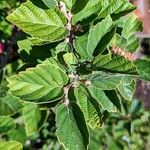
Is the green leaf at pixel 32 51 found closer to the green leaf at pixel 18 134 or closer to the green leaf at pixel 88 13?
the green leaf at pixel 88 13

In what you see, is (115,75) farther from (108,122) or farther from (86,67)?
(108,122)

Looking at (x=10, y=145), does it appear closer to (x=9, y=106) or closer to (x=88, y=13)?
(x=88, y=13)

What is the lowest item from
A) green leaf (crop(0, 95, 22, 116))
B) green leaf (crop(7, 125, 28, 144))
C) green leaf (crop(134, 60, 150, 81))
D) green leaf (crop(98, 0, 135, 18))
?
green leaf (crop(7, 125, 28, 144))

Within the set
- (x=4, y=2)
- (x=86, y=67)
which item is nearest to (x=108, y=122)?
(x=4, y=2)

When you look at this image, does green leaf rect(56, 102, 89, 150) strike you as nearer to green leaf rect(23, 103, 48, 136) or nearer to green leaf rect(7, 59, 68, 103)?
green leaf rect(7, 59, 68, 103)

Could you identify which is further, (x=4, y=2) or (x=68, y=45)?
(x=4, y=2)

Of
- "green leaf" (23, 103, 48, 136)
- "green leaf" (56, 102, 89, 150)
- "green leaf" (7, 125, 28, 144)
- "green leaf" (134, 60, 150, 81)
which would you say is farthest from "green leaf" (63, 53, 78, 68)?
"green leaf" (7, 125, 28, 144)

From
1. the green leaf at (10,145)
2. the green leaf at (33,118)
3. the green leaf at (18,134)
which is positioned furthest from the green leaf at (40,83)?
the green leaf at (18,134)
